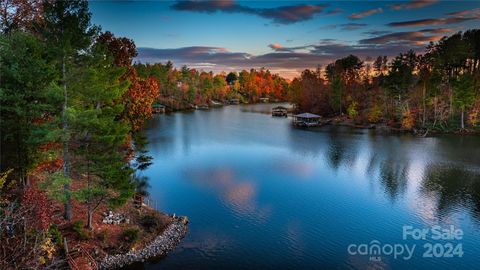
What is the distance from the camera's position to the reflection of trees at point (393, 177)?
30328mm

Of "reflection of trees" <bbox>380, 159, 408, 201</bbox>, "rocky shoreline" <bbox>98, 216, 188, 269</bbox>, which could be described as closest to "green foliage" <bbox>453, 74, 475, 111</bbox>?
"reflection of trees" <bbox>380, 159, 408, 201</bbox>

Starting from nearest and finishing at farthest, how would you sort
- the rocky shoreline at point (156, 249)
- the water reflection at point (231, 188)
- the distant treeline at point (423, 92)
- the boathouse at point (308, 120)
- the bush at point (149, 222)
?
the rocky shoreline at point (156, 249) < the bush at point (149, 222) < the water reflection at point (231, 188) < the distant treeline at point (423, 92) < the boathouse at point (308, 120)

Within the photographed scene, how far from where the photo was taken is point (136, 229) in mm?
20000

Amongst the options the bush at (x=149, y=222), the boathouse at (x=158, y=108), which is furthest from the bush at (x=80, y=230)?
the boathouse at (x=158, y=108)

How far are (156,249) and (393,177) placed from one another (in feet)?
82.4

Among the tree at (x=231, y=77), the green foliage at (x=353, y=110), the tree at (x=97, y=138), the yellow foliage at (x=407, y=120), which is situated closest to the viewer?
the tree at (x=97, y=138)

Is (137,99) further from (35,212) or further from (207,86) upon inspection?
(207,86)

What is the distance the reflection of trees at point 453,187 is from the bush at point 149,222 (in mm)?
20680

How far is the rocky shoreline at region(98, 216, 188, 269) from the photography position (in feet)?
59.2

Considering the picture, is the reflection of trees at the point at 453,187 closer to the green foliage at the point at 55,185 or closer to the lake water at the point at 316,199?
the lake water at the point at 316,199

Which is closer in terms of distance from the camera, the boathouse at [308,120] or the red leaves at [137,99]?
the red leaves at [137,99]

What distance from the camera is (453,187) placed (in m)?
30.6

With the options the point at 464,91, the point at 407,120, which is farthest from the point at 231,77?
the point at 464,91

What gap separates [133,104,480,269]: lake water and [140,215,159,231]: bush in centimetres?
245
